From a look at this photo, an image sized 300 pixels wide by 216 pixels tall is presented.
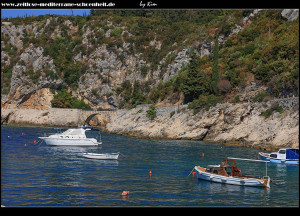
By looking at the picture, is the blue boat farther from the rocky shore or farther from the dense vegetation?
the dense vegetation

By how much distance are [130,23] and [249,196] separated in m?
122

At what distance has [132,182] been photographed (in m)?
37.4

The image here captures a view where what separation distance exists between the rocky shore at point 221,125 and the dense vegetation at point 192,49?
4.43m

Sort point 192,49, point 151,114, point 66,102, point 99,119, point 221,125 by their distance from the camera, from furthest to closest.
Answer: point 66,102 < point 99,119 < point 192,49 < point 151,114 < point 221,125

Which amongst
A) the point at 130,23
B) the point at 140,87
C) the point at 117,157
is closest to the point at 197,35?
the point at 140,87


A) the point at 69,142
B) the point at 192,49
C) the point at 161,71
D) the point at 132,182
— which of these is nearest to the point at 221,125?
the point at 69,142

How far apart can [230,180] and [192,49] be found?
263ft

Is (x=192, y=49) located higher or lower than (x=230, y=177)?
higher

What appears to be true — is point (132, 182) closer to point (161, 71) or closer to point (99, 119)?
point (99, 119)

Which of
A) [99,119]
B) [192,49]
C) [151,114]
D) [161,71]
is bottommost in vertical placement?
[99,119]

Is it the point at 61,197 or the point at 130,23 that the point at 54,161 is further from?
the point at 130,23

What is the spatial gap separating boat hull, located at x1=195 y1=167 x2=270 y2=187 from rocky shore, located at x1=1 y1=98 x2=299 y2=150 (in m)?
24.0

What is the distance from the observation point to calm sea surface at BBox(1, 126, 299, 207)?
30.4 m

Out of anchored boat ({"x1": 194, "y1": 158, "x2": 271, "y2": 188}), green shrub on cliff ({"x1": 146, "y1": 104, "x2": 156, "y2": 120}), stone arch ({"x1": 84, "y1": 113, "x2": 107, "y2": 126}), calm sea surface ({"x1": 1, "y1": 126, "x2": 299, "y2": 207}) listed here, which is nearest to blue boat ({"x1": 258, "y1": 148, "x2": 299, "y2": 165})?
calm sea surface ({"x1": 1, "y1": 126, "x2": 299, "y2": 207})
